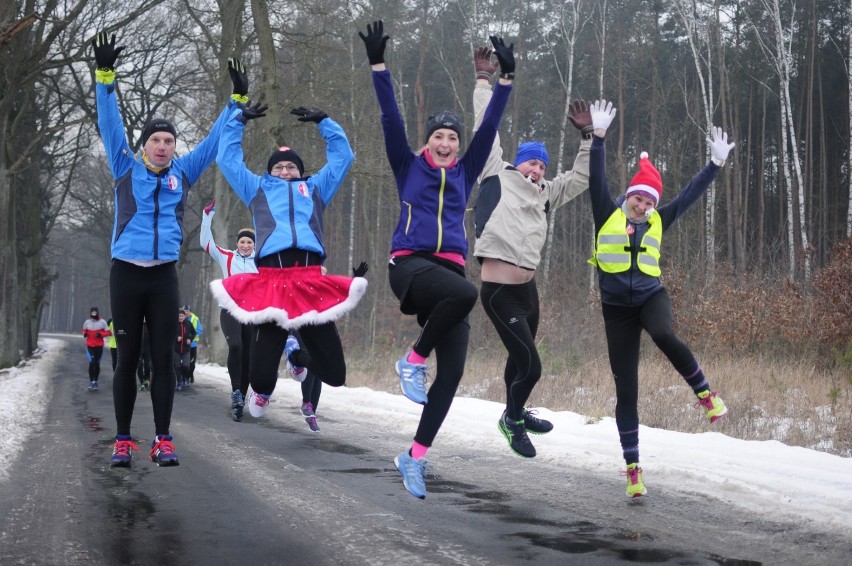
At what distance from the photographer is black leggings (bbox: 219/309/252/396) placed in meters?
10.9

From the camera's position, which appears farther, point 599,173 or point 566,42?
point 566,42

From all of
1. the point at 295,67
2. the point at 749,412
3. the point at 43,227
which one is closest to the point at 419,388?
the point at 749,412

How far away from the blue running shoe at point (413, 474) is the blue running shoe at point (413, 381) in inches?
13.3

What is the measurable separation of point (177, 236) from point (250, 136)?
21448 mm

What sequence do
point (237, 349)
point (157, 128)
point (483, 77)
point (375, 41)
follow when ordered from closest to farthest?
point (375, 41)
point (483, 77)
point (157, 128)
point (237, 349)

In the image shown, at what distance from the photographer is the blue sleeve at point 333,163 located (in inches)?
278

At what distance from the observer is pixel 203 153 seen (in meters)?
7.00

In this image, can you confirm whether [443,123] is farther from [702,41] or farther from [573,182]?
[702,41]

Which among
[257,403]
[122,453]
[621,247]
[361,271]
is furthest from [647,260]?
[122,453]

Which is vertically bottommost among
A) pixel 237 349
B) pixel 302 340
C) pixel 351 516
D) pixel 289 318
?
pixel 351 516

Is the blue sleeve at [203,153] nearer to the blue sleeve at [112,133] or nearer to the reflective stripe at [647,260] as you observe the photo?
the blue sleeve at [112,133]

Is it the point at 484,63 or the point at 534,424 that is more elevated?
the point at 484,63

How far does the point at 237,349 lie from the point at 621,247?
6323mm

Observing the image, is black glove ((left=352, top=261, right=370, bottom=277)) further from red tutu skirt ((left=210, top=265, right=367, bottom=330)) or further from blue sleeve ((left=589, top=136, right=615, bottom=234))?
blue sleeve ((left=589, top=136, right=615, bottom=234))
